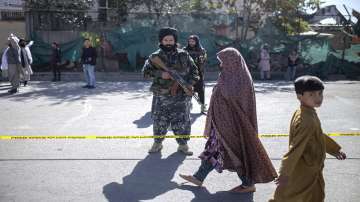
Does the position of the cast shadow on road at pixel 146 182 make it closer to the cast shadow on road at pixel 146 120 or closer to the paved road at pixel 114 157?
the paved road at pixel 114 157

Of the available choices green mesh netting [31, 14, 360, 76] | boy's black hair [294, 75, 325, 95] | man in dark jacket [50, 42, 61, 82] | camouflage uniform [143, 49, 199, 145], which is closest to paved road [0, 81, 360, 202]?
camouflage uniform [143, 49, 199, 145]

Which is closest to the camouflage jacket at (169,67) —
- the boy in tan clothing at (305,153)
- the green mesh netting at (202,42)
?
the boy in tan clothing at (305,153)

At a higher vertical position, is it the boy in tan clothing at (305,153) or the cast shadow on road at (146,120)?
the boy in tan clothing at (305,153)

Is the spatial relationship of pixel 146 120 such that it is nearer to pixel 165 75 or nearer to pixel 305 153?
pixel 165 75

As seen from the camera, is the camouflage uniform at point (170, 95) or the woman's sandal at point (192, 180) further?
the camouflage uniform at point (170, 95)

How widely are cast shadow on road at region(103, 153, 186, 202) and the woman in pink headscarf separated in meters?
0.76

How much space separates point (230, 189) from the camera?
4777 millimetres

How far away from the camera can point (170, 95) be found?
19.1ft

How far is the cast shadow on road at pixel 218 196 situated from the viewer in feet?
14.7

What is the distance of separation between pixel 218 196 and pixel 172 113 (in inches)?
63.7

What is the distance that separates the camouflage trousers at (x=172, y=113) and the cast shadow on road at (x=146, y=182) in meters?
0.39

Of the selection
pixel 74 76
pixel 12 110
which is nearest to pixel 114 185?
pixel 12 110

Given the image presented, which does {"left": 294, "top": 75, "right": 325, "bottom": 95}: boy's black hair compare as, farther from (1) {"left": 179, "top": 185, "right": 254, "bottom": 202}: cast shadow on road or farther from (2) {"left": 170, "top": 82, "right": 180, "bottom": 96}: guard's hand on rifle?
(2) {"left": 170, "top": 82, "right": 180, "bottom": 96}: guard's hand on rifle

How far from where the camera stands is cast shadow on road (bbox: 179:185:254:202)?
4.48 meters
